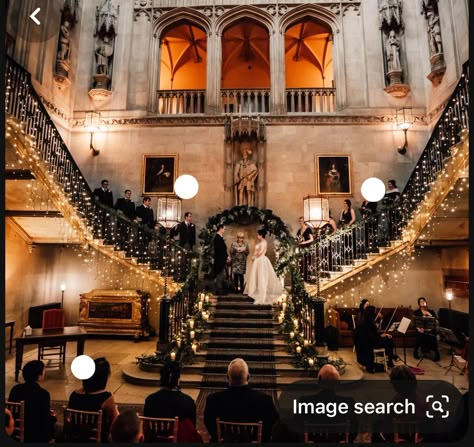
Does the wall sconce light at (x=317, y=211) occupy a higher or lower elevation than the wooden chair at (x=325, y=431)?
higher

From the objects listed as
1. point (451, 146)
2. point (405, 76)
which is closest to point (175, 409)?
point (451, 146)

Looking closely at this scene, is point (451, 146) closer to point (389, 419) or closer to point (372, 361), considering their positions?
point (372, 361)

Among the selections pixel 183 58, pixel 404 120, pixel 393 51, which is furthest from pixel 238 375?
pixel 183 58

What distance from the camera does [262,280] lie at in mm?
8398

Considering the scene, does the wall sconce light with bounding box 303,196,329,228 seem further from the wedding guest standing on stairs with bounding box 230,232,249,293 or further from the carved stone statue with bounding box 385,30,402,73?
the carved stone statue with bounding box 385,30,402,73

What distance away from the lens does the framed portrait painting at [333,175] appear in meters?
11.4

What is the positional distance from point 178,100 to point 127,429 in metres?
11.7

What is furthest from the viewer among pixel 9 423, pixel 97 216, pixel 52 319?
pixel 97 216

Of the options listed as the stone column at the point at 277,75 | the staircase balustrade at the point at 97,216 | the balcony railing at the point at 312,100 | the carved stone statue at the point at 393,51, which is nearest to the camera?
the staircase balustrade at the point at 97,216

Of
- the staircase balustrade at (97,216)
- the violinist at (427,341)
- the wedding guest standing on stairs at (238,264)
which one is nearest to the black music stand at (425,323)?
the violinist at (427,341)

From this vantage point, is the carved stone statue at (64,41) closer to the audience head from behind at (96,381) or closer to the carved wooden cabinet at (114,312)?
the carved wooden cabinet at (114,312)

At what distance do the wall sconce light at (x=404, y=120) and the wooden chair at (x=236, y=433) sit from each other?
10713 mm

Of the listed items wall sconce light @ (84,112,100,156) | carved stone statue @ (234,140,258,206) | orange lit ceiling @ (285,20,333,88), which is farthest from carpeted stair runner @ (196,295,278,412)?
orange lit ceiling @ (285,20,333,88)
